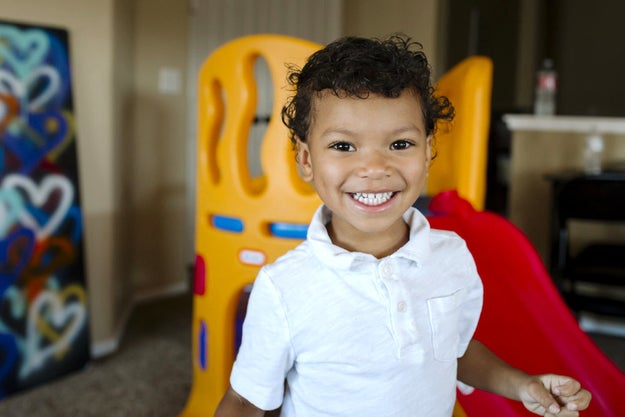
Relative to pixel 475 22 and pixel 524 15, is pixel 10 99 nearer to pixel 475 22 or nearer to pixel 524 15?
pixel 475 22

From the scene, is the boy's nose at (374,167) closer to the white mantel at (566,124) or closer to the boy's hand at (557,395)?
the boy's hand at (557,395)

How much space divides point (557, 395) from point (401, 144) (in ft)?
1.29

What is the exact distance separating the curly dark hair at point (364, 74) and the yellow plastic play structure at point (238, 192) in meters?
0.72

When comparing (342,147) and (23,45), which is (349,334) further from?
(23,45)

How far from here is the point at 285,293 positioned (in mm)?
863

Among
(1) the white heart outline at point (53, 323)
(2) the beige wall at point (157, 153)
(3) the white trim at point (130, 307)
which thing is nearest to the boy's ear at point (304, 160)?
(1) the white heart outline at point (53, 323)

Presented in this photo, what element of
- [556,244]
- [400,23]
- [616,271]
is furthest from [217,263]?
[400,23]

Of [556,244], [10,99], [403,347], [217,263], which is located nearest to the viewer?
[403,347]

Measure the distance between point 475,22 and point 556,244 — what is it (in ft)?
9.15

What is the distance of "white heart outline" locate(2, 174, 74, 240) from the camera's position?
7.52ft

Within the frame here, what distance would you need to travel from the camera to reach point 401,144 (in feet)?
2.86

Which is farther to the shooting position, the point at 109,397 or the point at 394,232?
the point at 109,397

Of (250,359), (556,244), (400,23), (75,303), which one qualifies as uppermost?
(400,23)

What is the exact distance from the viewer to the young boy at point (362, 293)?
849 millimetres
